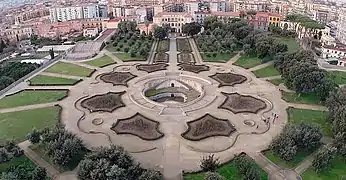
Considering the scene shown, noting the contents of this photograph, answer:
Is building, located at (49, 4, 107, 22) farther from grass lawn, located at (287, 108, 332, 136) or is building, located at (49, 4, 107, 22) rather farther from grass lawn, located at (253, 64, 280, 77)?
grass lawn, located at (287, 108, 332, 136)

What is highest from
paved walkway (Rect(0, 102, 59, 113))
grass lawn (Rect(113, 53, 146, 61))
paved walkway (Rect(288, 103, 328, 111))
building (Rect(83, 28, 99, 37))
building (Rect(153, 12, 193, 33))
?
building (Rect(153, 12, 193, 33))

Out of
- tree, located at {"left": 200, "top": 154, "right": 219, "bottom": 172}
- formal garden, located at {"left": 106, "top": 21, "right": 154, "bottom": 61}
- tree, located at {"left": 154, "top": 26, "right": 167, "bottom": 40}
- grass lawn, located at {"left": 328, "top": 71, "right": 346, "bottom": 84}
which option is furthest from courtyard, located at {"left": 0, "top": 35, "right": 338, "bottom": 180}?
tree, located at {"left": 154, "top": 26, "right": 167, "bottom": 40}

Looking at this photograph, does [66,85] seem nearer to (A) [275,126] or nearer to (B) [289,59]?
(A) [275,126]

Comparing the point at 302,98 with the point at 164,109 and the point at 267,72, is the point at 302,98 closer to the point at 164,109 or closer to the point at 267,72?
the point at 267,72

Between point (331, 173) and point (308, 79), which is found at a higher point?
point (308, 79)

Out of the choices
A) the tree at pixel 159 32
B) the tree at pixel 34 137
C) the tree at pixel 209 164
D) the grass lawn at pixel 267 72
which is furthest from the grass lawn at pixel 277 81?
the tree at pixel 34 137

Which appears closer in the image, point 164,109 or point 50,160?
point 50,160

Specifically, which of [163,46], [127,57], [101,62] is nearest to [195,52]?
[163,46]
